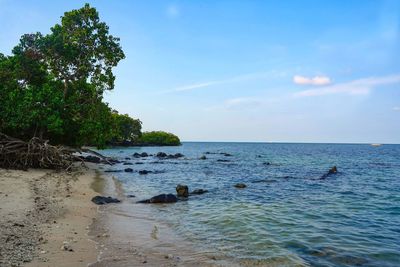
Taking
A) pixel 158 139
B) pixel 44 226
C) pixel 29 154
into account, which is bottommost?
pixel 44 226

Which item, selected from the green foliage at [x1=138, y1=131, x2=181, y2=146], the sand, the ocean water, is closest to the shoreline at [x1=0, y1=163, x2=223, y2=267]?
the sand

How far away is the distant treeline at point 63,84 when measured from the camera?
2972cm

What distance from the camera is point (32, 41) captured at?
32.9 meters

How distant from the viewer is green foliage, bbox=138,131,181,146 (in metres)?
165

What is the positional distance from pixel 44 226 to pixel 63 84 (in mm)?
25961

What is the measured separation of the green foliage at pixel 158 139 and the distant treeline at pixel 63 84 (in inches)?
4960

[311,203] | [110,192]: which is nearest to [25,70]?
[110,192]

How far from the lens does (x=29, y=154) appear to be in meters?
28.3

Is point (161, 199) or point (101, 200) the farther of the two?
point (161, 199)

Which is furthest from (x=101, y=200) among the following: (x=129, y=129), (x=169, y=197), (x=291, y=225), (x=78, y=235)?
(x=129, y=129)

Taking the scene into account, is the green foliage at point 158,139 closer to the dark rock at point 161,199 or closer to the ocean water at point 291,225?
the ocean water at point 291,225

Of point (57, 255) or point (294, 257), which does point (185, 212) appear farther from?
point (57, 255)

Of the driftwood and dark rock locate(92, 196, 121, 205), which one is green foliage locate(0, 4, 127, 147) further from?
dark rock locate(92, 196, 121, 205)

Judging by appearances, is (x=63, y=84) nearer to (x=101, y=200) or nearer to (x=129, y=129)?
(x=101, y=200)
